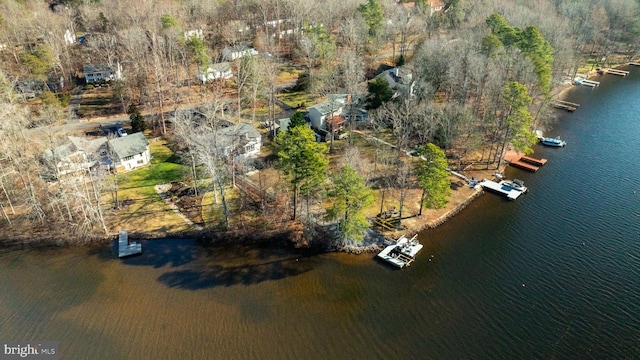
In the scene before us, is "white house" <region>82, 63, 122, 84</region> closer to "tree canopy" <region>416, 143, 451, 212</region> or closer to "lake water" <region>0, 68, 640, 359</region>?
"lake water" <region>0, 68, 640, 359</region>

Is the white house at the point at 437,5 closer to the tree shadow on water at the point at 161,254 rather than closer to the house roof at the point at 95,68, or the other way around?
the house roof at the point at 95,68

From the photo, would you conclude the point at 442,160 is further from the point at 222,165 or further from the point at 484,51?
the point at 484,51

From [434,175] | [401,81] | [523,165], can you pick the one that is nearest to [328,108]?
[401,81]

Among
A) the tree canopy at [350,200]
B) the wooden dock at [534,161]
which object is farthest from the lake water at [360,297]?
the wooden dock at [534,161]

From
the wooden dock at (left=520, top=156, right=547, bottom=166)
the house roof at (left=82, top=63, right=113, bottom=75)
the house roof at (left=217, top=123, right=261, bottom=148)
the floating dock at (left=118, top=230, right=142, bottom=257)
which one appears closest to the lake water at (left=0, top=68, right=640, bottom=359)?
the floating dock at (left=118, top=230, right=142, bottom=257)

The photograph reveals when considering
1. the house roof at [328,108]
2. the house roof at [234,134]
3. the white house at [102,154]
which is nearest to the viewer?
the white house at [102,154]

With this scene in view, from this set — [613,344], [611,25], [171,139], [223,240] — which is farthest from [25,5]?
[611,25]
